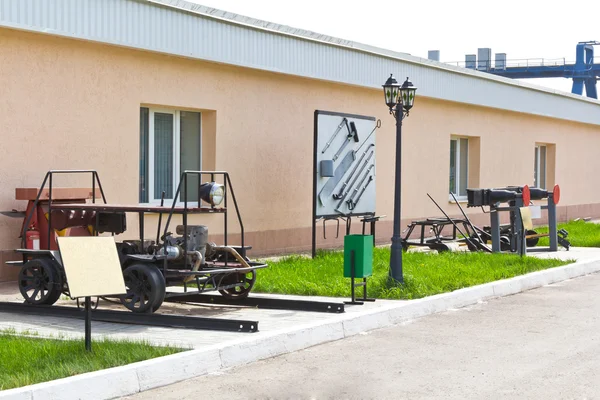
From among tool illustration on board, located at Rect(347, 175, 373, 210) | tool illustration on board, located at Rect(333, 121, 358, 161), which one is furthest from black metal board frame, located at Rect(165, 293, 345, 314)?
tool illustration on board, located at Rect(347, 175, 373, 210)

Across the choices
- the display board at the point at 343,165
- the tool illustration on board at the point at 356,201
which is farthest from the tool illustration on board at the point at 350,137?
the tool illustration on board at the point at 356,201

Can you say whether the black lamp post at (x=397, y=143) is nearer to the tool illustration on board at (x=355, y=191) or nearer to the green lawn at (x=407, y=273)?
the green lawn at (x=407, y=273)

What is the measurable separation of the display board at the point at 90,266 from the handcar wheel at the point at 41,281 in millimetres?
2515

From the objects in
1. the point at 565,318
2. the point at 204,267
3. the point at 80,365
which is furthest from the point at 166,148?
the point at 80,365

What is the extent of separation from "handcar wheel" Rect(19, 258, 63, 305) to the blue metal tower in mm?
46831

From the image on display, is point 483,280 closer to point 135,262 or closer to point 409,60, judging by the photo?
point 135,262

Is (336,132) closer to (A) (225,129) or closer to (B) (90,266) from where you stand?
(A) (225,129)

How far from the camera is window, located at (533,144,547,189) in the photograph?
91.5 feet

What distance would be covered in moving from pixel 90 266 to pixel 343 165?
30.4 ft

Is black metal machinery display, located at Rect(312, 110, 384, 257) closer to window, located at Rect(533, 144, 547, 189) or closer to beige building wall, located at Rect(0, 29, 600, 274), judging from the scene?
beige building wall, located at Rect(0, 29, 600, 274)

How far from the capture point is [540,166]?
28.4m

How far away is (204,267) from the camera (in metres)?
10.3

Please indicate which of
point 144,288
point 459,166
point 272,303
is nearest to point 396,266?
point 272,303

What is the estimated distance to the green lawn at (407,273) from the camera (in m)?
11.6
